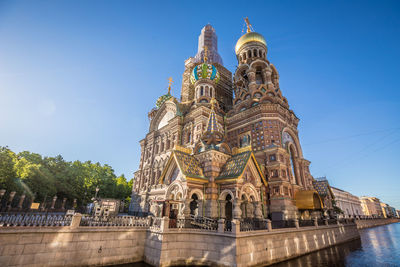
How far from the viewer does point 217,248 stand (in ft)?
32.4

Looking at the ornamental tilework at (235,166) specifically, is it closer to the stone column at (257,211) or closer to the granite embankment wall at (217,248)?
the stone column at (257,211)

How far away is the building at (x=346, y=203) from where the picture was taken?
57844 millimetres

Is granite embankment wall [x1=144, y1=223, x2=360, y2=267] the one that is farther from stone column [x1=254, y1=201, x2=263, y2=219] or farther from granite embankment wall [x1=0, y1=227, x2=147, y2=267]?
stone column [x1=254, y1=201, x2=263, y2=219]

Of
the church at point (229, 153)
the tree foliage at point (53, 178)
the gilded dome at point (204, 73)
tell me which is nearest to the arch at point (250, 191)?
the church at point (229, 153)

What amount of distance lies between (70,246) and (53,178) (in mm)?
26877

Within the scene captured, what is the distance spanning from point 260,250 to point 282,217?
24.8ft

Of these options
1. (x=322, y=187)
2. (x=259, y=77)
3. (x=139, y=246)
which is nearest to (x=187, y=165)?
(x=139, y=246)

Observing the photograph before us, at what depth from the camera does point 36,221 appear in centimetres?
905

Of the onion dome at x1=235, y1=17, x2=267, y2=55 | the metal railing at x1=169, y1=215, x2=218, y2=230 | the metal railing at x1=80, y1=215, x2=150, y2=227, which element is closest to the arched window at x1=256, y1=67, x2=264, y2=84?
the onion dome at x1=235, y1=17, x2=267, y2=55

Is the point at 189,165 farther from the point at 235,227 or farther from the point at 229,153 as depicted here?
the point at 235,227

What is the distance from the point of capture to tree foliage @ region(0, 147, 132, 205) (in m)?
24.2

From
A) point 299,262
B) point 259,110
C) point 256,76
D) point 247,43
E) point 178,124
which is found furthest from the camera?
point 247,43

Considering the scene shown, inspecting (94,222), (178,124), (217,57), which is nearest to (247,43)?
(217,57)

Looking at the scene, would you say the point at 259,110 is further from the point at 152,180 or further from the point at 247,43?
the point at 152,180
